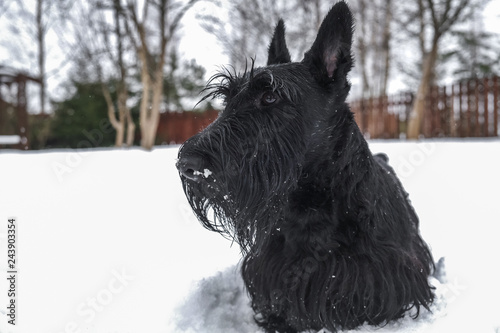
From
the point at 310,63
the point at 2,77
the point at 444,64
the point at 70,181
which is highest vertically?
the point at 444,64

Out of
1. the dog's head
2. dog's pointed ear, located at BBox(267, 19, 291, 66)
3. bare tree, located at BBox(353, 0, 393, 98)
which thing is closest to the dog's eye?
the dog's head

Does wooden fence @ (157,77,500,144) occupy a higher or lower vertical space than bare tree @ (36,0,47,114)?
lower

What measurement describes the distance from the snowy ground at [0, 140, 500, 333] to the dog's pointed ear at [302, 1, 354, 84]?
1.48m

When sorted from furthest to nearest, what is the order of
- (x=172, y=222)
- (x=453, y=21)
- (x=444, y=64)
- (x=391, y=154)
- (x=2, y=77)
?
(x=444, y=64)
(x=453, y=21)
(x=2, y=77)
(x=391, y=154)
(x=172, y=222)

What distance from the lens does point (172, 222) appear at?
364cm

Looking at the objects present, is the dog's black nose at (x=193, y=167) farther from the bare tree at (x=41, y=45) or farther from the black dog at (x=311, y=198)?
the bare tree at (x=41, y=45)

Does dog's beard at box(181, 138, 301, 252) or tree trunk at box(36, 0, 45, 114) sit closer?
dog's beard at box(181, 138, 301, 252)

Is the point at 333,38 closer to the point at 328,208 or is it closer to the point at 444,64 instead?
the point at 328,208

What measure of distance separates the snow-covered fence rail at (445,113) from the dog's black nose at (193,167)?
548 cm

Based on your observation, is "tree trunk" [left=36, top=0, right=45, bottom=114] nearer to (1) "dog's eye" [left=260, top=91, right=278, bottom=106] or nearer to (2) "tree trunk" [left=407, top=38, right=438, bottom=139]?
(2) "tree trunk" [left=407, top=38, right=438, bottom=139]

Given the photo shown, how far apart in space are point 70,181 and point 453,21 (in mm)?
12463

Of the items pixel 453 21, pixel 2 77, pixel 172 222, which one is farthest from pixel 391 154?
pixel 2 77

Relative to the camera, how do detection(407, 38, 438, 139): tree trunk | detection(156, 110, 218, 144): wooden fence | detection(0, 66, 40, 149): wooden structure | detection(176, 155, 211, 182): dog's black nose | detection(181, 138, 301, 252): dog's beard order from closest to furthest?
detection(176, 155, 211, 182): dog's black nose
detection(181, 138, 301, 252): dog's beard
detection(0, 66, 40, 149): wooden structure
detection(407, 38, 438, 139): tree trunk
detection(156, 110, 218, 144): wooden fence

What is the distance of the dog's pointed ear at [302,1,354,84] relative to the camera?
2.03 m
